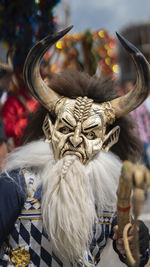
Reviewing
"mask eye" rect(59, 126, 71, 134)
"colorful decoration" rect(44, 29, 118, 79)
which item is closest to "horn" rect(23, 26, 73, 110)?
"mask eye" rect(59, 126, 71, 134)

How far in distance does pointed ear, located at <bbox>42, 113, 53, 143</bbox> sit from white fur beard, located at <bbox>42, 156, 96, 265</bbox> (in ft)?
0.66

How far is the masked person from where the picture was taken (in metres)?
1.29

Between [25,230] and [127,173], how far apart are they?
578mm

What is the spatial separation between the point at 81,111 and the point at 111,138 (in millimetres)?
230

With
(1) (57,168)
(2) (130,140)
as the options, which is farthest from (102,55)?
(1) (57,168)

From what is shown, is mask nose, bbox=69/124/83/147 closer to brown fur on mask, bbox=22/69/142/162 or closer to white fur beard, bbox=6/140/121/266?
white fur beard, bbox=6/140/121/266

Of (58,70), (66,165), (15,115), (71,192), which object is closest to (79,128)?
(66,165)

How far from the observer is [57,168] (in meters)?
1.36

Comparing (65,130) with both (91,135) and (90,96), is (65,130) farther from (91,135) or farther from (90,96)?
(90,96)

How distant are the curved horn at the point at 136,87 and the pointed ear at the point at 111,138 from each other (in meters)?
0.08

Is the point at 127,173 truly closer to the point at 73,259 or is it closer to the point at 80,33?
the point at 73,259

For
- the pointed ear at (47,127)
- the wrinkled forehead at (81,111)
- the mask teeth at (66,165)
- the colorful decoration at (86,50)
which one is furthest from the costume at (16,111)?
the mask teeth at (66,165)

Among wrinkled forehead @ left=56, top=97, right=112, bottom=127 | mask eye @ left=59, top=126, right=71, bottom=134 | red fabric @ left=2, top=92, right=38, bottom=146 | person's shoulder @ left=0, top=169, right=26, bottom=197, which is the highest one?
wrinkled forehead @ left=56, top=97, right=112, bottom=127

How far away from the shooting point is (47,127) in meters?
1.54
